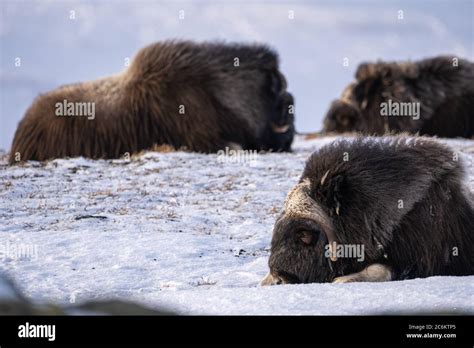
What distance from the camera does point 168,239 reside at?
5.59 metres

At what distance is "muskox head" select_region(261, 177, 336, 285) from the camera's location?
4305 mm

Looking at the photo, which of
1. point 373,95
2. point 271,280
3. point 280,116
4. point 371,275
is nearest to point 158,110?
point 280,116

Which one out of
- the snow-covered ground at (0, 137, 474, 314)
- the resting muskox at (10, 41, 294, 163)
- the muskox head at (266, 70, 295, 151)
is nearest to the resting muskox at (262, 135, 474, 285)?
the snow-covered ground at (0, 137, 474, 314)

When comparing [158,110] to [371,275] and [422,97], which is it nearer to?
[422,97]

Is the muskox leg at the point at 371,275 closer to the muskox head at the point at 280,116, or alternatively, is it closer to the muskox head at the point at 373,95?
the muskox head at the point at 280,116

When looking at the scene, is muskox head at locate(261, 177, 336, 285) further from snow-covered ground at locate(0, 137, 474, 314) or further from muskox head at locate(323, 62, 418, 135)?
muskox head at locate(323, 62, 418, 135)

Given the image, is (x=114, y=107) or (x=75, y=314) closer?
(x=75, y=314)

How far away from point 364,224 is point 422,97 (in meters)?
6.65

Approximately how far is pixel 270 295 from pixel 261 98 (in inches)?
234

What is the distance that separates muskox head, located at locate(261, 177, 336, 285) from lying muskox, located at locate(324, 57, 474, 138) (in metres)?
6.44

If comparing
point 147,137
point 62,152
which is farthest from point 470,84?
point 62,152

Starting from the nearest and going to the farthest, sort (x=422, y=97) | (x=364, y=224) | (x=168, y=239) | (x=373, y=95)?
(x=364, y=224) < (x=168, y=239) < (x=422, y=97) < (x=373, y=95)

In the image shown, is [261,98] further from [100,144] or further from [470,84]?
[470,84]
